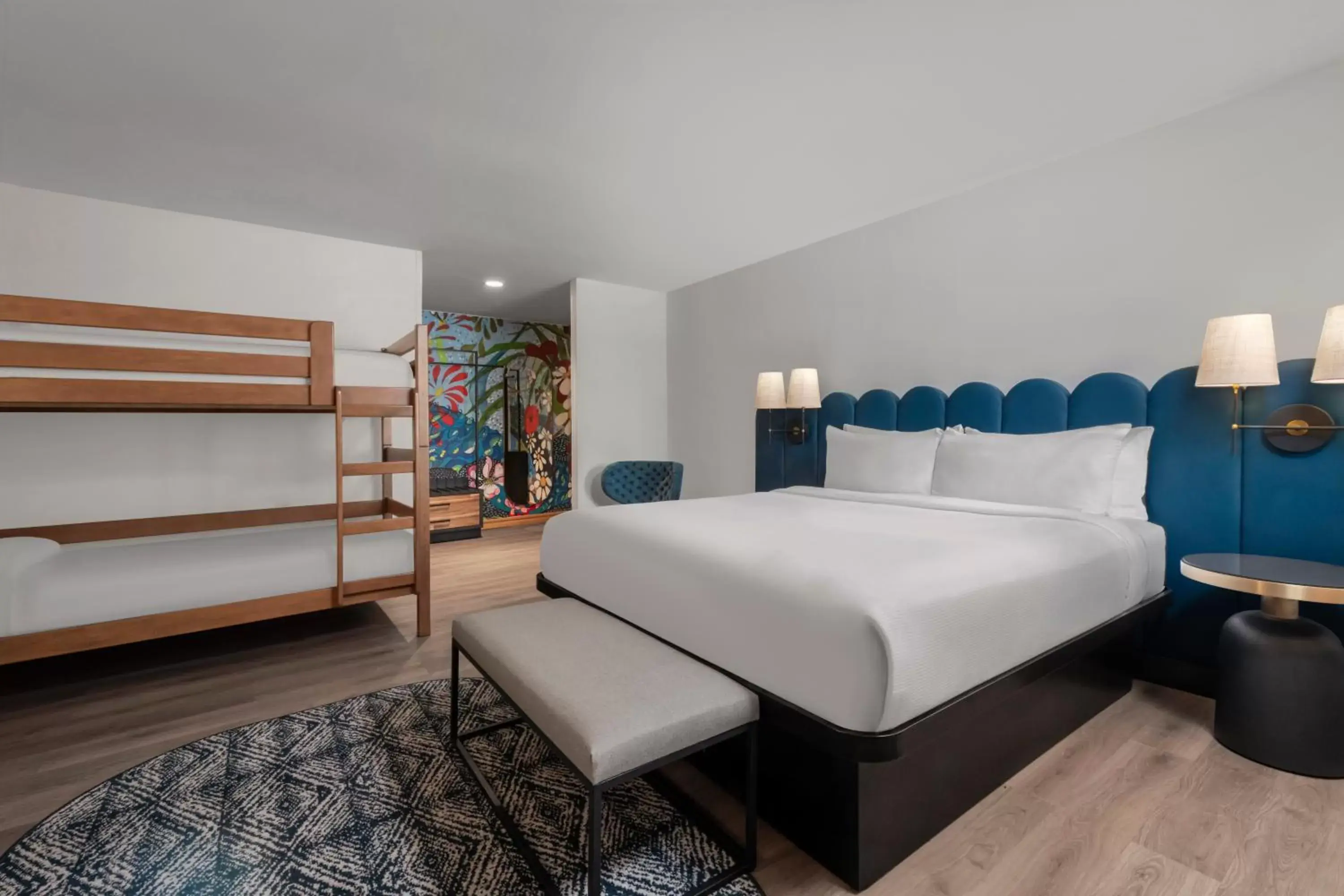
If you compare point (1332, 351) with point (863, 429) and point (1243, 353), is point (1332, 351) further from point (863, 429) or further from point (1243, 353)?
point (863, 429)

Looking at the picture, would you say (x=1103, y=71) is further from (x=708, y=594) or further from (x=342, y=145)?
(x=342, y=145)

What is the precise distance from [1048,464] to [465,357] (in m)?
5.49

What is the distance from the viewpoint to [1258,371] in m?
2.05

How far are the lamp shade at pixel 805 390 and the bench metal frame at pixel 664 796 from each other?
2.59 metres

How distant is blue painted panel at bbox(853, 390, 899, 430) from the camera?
3.51 metres

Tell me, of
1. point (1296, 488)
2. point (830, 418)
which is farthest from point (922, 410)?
point (1296, 488)

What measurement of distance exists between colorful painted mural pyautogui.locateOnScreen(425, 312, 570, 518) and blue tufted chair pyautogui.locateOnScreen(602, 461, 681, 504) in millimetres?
1793

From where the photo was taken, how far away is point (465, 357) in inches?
248

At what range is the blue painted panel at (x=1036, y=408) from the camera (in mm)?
2787

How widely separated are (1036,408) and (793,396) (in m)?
1.42

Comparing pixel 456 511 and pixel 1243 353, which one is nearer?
pixel 1243 353

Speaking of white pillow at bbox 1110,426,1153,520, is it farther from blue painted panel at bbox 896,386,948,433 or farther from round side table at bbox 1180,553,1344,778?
blue painted panel at bbox 896,386,948,433

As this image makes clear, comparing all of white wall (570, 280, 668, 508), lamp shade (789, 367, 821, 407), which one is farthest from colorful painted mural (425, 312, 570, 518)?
lamp shade (789, 367, 821, 407)

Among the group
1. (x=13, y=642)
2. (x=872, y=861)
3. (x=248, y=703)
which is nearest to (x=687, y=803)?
(x=872, y=861)
